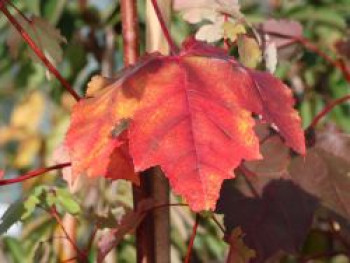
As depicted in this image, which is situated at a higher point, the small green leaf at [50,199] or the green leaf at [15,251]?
the small green leaf at [50,199]

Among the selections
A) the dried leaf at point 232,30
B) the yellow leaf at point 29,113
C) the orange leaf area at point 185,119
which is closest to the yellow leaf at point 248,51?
the dried leaf at point 232,30

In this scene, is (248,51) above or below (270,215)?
above

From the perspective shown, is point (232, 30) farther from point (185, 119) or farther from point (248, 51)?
point (185, 119)

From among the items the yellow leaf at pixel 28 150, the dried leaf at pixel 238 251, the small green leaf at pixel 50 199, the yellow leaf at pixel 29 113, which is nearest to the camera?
the dried leaf at pixel 238 251

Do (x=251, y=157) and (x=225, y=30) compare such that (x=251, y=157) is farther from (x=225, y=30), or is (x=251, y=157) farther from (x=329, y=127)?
(x=329, y=127)

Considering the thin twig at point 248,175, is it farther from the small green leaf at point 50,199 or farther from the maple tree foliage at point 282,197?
the small green leaf at point 50,199

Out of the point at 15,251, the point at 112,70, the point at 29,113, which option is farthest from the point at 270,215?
the point at 29,113

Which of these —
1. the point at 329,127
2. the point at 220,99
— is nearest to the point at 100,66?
the point at 329,127
